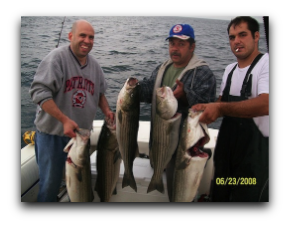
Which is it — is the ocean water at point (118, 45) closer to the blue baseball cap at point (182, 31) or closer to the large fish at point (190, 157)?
the blue baseball cap at point (182, 31)

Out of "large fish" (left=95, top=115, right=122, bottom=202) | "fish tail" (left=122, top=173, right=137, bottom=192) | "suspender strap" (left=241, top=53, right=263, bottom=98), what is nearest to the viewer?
"suspender strap" (left=241, top=53, right=263, bottom=98)

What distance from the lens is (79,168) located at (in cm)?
280

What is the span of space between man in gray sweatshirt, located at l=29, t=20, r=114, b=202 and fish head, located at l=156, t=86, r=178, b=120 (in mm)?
419

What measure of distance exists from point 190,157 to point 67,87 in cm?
115

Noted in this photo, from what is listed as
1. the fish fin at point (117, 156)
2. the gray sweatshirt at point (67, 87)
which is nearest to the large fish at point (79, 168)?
the gray sweatshirt at point (67, 87)

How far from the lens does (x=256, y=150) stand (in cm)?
277

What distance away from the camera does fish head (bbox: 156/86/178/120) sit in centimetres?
269

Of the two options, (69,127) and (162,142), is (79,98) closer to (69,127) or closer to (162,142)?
(69,127)

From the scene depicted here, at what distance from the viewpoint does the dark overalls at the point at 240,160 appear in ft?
8.94

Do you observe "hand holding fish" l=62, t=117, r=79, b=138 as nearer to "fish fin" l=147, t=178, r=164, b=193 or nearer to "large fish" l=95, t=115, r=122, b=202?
"large fish" l=95, t=115, r=122, b=202

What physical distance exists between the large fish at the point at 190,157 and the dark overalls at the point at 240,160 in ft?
0.59

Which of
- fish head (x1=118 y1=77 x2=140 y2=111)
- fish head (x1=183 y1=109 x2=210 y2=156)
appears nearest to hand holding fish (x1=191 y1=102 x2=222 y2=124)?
fish head (x1=183 y1=109 x2=210 y2=156)

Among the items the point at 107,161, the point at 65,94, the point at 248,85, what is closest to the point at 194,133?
the point at 248,85

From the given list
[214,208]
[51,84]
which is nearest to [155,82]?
[51,84]
